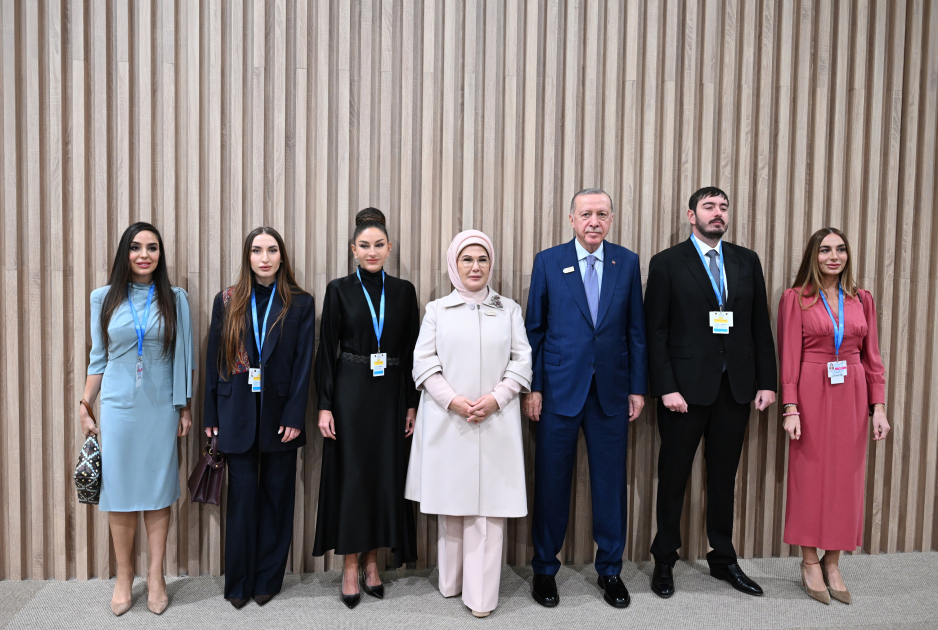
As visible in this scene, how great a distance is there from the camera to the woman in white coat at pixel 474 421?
2.85 m

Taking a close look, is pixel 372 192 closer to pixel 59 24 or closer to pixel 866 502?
pixel 59 24

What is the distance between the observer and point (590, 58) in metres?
3.44

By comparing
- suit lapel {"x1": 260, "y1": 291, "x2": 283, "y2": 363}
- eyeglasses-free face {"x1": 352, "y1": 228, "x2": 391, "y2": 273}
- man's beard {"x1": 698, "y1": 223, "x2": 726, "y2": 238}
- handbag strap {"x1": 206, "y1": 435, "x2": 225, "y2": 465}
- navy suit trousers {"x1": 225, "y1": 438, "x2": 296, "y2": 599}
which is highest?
man's beard {"x1": 698, "y1": 223, "x2": 726, "y2": 238}

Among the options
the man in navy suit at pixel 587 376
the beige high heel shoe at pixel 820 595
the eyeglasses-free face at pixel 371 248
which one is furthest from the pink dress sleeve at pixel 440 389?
the beige high heel shoe at pixel 820 595

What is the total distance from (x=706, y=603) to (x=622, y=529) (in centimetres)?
56

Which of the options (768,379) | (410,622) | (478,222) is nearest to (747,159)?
(768,379)

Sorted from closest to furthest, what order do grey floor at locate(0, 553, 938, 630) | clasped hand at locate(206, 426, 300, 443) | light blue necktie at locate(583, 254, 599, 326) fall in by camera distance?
grey floor at locate(0, 553, 938, 630) < clasped hand at locate(206, 426, 300, 443) < light blue necktie at locate(583, 254, 599, 326)

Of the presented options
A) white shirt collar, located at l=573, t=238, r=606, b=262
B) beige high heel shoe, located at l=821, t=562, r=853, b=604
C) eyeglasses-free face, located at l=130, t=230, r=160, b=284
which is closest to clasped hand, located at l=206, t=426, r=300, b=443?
eyeglasses-free face, located at l=130, t=230, r=160, b=284

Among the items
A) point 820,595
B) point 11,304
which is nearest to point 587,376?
point 820,595

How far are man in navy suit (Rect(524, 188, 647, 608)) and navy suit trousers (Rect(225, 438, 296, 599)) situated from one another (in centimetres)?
133

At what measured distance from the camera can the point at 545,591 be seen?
9.80 feet

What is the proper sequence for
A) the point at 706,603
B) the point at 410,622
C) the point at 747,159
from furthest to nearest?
the point at 747,159 < the point at 706,603 < the point at 410,622

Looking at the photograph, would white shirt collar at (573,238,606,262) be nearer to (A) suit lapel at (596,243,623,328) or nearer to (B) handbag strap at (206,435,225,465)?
(A) suit lapel at (596,243,623,328)

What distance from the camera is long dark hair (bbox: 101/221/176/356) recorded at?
9.27ft
